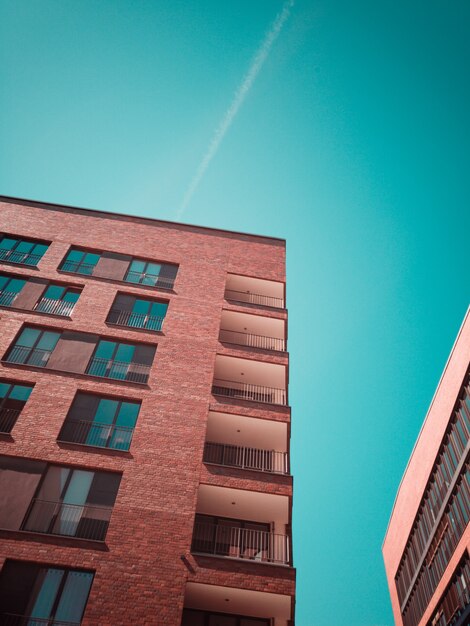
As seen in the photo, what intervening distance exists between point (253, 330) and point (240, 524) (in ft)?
31.6

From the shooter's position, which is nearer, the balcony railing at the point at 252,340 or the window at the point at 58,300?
the window at the point at 58,300

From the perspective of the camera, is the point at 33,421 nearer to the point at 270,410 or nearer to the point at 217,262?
the point at 270,410

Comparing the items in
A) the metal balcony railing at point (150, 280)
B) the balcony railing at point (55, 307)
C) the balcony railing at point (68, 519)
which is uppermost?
the metal balcony railing at point (150, 280)

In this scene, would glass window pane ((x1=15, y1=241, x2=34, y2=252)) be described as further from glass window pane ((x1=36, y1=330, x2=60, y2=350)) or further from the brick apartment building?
glass window pane ((x1=36, y1=330, x2=60, y2=350))

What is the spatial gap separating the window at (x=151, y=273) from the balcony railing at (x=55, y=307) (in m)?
3.37

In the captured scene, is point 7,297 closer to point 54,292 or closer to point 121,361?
point 54,292

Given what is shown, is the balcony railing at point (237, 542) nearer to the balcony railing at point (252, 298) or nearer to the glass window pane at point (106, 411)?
the glass window pane at point (106, 411)

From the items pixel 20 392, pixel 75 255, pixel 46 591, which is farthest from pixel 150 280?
pixel 46 591

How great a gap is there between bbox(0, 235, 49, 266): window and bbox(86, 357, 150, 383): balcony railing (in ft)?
25.5

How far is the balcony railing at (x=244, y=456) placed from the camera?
1852 cm

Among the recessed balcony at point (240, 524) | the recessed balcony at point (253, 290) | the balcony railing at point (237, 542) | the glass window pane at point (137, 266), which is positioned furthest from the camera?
the recessed balcony at point (253, 290)

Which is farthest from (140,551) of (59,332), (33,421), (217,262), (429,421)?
(429,421)

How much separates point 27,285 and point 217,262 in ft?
32.7

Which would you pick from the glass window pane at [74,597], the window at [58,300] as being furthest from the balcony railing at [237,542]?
the window at [58,300]
